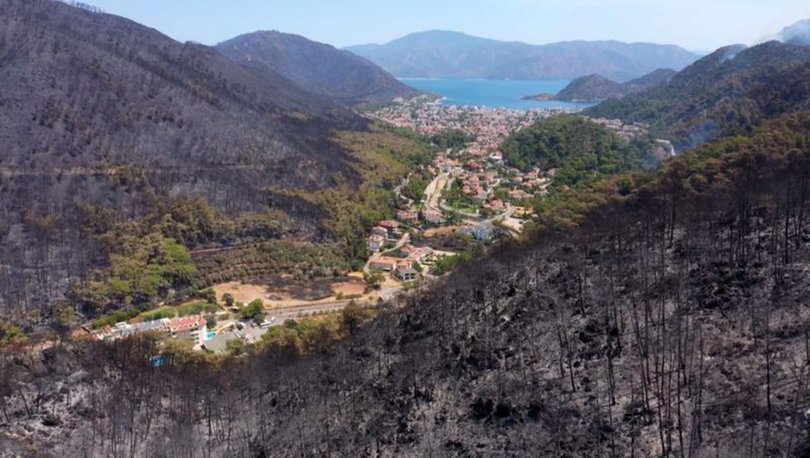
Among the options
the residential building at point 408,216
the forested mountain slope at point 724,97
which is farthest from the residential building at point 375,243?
the forested mountain slope at point 724,97

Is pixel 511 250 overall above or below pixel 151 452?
above

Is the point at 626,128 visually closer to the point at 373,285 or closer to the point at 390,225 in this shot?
the point at 390,225

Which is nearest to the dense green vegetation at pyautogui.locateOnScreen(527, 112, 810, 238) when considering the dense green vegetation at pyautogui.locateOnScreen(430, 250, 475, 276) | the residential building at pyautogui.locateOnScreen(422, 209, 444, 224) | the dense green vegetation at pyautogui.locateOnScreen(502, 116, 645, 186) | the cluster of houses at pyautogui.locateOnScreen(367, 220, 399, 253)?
the dense green vegetation at pyautogui.locateOnScreen(430, 250, 475, 276)

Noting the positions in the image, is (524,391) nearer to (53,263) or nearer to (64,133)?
(53,263)

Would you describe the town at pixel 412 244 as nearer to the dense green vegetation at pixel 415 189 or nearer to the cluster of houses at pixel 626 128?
the dense green vegetation at pixel 415 189

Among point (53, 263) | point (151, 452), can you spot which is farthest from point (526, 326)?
point (53, 263)

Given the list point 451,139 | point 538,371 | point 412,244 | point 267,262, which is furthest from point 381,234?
point 451,139
